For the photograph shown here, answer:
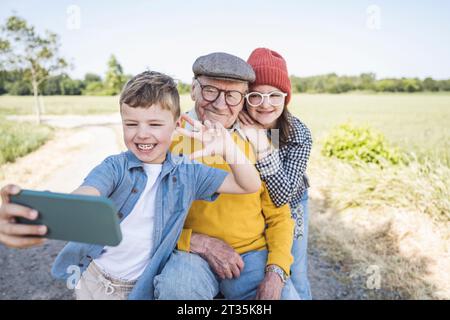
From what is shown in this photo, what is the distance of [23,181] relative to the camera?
713 centimetres

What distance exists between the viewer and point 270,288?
177cm

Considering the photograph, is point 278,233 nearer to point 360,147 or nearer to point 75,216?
point 75,216

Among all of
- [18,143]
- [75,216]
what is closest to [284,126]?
[75,216]

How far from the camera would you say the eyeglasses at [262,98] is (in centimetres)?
209

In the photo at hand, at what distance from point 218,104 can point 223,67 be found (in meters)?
0.19

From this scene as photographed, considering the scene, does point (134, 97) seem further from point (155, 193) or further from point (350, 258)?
point (350, 258)

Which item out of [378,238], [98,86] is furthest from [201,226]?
[98,86]

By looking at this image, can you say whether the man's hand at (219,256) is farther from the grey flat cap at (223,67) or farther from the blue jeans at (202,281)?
the grey flat cap at (223,67)

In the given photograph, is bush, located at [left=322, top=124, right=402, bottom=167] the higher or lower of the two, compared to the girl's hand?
lower

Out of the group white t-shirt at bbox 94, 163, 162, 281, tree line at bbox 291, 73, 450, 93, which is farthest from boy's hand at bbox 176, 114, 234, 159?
tree line at bbox 291, 73, 450, 93

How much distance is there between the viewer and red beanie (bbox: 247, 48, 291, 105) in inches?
83.0

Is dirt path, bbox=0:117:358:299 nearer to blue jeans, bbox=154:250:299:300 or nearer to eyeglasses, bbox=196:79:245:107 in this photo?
blue jeans, bbox=154:250:299:300

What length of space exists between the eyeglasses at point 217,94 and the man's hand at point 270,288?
0.87 meters

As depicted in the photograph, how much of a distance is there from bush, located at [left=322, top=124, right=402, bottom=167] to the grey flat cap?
471cm
